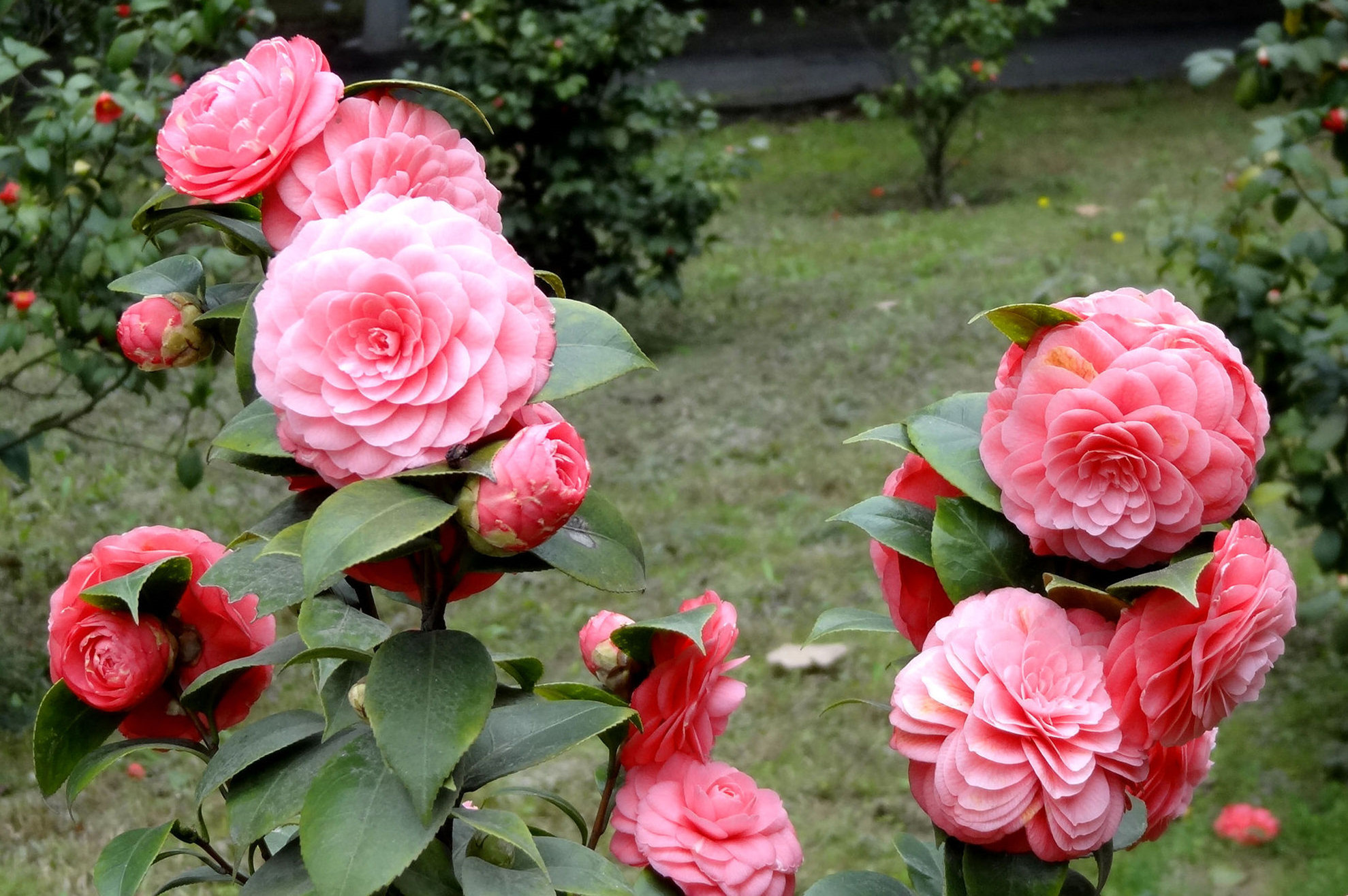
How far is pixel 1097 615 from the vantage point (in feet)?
2.63

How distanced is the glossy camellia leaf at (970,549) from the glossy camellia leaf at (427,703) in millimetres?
281

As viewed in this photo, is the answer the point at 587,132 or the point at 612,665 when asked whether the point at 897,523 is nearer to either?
the point at 612,665

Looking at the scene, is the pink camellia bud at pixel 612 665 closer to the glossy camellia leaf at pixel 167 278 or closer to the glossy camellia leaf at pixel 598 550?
the glossy camellia leaf at pixel 598 550

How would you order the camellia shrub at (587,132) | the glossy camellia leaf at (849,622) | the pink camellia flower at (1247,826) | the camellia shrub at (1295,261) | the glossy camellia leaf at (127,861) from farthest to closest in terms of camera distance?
the camellia shrub at (587,132)
the pink camellia flower at (1247,826)
the camellia shrub at (1295,261)
the glossy camellia leaf at (849,622)
the glossy camellia leaf at (127,861)

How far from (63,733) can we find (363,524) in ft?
1.28

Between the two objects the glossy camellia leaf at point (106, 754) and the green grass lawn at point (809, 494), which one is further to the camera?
the green grass lawn at point (809, 494)

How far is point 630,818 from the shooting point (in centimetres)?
88

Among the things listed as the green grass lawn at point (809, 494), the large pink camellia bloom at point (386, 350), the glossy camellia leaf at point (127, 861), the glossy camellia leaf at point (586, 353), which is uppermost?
the large pink camellia bloom at point (386, 350)

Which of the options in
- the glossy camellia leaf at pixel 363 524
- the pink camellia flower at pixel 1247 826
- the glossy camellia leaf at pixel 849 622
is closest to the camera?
the glossy camellia leaf at pixel 363 524

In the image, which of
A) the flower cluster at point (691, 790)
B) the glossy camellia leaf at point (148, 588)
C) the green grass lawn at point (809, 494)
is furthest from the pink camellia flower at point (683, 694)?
the green grass lawn at point (809, 494)

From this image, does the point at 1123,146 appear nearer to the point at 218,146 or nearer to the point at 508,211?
the point at 508,211

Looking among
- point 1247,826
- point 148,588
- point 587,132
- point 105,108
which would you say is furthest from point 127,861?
point 587,132

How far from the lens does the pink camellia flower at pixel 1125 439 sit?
752 mm

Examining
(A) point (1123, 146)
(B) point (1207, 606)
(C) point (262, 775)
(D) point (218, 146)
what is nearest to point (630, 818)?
(C) point (262, 775)
